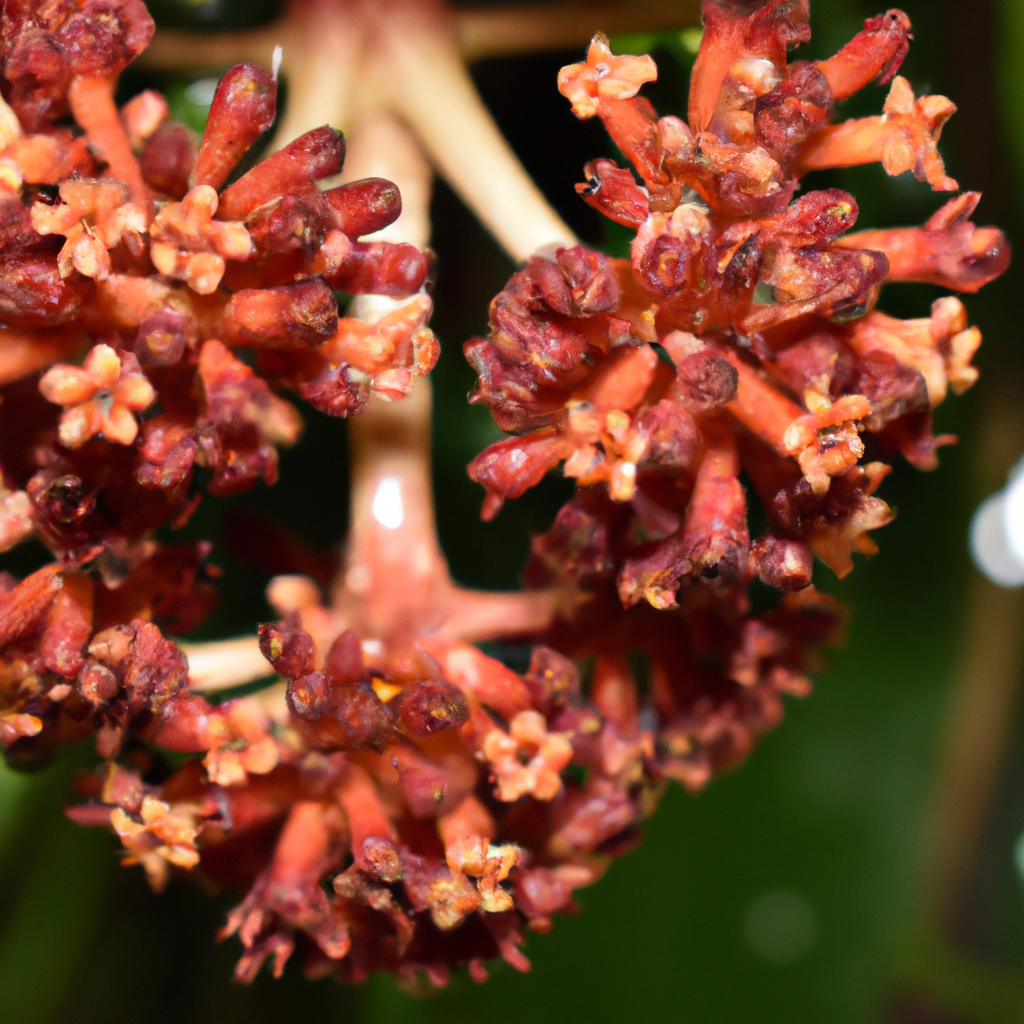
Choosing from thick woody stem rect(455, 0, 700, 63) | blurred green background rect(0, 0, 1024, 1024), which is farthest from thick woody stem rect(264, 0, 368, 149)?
blurred green background rect(0, 0, 1024, 1024)

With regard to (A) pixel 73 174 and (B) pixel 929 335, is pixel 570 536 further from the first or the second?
(A) pixel 73 174

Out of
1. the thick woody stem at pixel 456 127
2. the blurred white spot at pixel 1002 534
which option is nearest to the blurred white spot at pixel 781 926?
the blurred white spot at pixel 1002 534

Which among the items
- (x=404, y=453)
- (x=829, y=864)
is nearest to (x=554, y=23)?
(x=404, y=453)

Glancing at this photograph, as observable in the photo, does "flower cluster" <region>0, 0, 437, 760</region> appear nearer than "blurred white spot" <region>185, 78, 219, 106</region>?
Yes

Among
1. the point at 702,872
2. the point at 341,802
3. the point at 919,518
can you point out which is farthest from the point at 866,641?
the point at 341,802

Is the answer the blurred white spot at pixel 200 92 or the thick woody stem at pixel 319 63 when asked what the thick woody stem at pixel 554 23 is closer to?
the thick woody stem at pixel 319 63

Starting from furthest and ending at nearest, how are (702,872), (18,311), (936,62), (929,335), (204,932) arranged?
(702,872) → (204,932) → (936,62) → (929,335) → (18,311)

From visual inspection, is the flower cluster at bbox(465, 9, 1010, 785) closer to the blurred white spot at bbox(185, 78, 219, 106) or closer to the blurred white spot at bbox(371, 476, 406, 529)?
the blurred white spot at bbox(371, 476, 406, 529)
